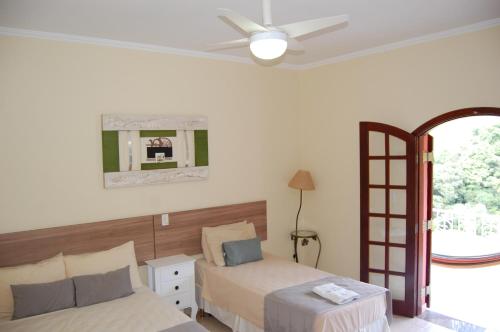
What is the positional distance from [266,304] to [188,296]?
39.7 inches

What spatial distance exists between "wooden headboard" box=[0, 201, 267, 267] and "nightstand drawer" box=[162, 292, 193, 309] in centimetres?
48

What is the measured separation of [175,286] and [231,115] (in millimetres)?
2036

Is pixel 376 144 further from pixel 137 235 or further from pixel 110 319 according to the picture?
pixel 110 319

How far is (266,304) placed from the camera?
3254 mm

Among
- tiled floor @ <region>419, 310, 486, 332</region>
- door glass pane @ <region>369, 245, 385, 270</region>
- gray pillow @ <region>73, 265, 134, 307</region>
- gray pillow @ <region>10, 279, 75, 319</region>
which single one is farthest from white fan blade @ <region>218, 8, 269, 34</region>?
tiled floor @ <region>419, 310, 486, 332</region>

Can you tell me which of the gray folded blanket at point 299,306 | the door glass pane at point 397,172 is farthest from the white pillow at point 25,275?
the door glass pane at point 397,172

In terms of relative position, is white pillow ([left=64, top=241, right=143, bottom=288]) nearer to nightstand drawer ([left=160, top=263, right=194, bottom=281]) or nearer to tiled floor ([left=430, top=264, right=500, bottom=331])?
nightstand drawer ([left=160, top=263, right=194, bottom=281])

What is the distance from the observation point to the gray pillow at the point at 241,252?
410cm

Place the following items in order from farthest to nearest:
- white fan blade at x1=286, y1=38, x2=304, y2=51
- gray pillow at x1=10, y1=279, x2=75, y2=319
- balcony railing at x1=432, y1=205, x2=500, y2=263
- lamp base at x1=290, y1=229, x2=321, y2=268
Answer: balcony railing at x1=432, y1=205, x2=500, y2=263 < lamp base at x1=290, y1=229, x2=321, y2=268 < gray pillow at x1=10, y1=279, x2=75, y2=319 < white fan blade at x1=286, y1=38, x2=304, y2=51

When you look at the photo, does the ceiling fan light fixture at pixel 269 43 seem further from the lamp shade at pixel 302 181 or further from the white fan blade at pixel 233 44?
the lamp shade at pixel 302 181

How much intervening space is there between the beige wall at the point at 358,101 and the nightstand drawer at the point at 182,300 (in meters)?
2.01

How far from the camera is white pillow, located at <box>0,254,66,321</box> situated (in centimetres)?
299

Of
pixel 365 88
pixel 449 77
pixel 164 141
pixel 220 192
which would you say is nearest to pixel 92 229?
pixel 164 141

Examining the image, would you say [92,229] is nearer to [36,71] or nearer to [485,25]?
[36,71]
